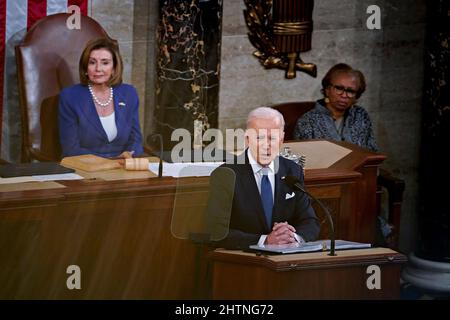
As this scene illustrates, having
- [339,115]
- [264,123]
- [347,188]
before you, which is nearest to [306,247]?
[264,123]

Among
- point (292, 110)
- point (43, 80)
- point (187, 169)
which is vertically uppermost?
point (43, 80)

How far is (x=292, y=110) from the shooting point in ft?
28.9

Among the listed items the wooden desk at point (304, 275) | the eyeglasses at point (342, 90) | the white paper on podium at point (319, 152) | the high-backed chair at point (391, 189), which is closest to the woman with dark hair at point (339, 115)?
the eyeglasses at point (342, 90)

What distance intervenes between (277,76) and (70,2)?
68.5 inches

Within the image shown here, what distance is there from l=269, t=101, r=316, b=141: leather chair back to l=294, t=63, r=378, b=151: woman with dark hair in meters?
0.28

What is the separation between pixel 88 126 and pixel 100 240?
1426 millimetres

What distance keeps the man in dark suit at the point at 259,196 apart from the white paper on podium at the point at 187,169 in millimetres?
613

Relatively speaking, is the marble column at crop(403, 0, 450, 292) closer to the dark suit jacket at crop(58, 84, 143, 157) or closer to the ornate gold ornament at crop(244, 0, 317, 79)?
the ornate gold ornament at crop(244, 0, 317, 79)

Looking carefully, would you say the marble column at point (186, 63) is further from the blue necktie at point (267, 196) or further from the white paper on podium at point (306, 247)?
the white paper on podium at point (306, 247)

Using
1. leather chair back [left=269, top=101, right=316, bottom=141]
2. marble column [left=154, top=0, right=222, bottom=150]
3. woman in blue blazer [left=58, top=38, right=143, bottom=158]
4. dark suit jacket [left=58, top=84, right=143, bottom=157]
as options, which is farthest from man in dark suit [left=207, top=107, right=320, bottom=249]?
marble column [left=154, top=0, right=222, bottom=150]

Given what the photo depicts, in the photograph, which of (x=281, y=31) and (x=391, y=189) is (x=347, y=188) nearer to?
(x=391, y=189)

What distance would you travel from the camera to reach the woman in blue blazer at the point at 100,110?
303 inches

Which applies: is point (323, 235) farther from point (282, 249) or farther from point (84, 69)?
point (84, 69)

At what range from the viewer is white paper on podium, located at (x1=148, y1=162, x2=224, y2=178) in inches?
277
